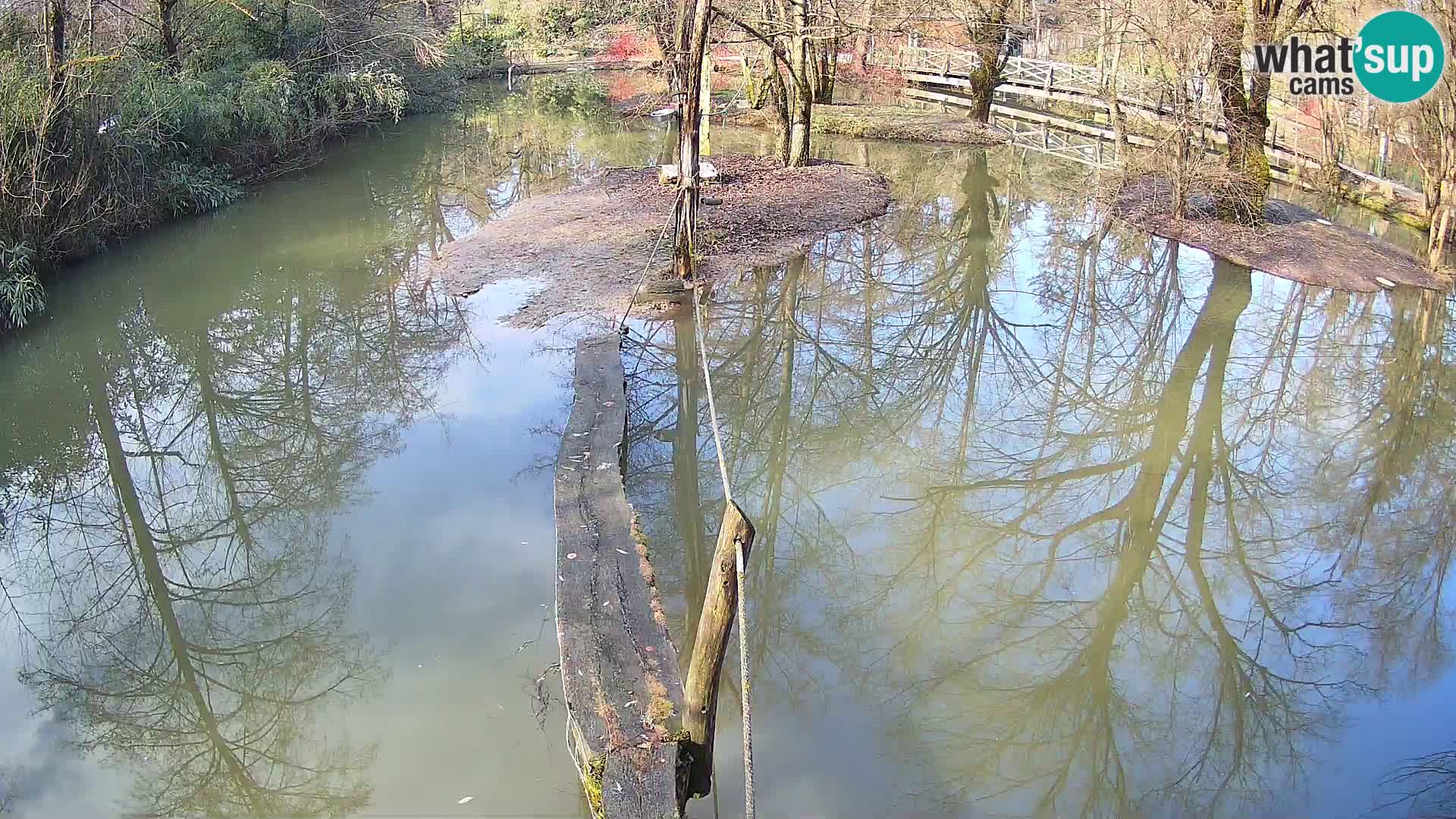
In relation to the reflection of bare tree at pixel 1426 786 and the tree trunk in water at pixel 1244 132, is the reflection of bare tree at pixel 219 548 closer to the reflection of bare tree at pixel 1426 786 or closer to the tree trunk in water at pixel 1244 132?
the reflection of bare tree at pixel 1426 786

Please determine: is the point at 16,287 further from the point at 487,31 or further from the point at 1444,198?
the point at 487,31

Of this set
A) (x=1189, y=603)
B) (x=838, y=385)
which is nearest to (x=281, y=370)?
(x=838, y=385)

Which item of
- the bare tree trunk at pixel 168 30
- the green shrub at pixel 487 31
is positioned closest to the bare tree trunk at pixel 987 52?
the green shrub at pixel 487 31

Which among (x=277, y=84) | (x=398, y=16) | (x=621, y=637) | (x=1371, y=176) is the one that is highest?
A: (x=398, y=16)

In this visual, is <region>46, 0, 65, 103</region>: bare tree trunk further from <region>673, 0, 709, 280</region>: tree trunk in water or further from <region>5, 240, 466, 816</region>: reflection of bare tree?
<region>673, 0, 709, 280</region>: tree trunk in water

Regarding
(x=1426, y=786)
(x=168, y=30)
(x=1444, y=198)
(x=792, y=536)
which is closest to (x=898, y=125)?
(x=1444, y=198)

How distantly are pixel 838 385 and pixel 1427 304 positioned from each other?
743 centimetres

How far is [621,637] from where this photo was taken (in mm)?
5469

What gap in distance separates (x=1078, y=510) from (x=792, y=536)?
2.25 meters

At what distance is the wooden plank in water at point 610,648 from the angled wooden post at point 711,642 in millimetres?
132

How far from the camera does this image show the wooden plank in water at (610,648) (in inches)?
176

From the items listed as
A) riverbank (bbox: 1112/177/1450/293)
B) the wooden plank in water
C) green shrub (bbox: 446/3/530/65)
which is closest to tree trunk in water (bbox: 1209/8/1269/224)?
riverbank (bbox: 1112/177/1450/293)

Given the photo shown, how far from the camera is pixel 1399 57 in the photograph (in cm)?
1372

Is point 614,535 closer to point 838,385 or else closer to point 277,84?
point 838,385
